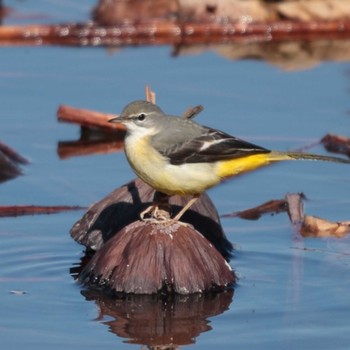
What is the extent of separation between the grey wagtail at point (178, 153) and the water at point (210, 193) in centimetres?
56

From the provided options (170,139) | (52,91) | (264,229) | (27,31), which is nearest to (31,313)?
(170,139)

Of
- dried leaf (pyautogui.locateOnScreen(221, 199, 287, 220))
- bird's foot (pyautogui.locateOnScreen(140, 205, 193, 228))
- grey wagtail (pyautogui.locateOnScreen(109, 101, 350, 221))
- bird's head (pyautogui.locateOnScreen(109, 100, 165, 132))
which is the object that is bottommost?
dried leaf (pyautogui.locateOnScreen(221, 199, 287, 220))

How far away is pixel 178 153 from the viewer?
669 centimetres

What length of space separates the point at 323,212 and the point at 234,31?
4.79 m

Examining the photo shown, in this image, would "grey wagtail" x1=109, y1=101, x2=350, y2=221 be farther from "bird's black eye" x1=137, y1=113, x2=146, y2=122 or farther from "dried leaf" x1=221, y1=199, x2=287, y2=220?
"dried leaf" x1=221, y1=199, x2=287, y2=220

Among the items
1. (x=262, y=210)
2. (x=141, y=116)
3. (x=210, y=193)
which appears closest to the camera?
(x=141, y=116)

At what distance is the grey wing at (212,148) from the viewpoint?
6719 millimetres

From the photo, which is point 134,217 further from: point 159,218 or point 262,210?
point 262,210

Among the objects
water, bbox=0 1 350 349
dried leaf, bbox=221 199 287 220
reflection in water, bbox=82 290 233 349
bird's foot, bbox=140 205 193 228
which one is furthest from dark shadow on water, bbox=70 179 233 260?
reflection in water, bbox=82 290 233 349

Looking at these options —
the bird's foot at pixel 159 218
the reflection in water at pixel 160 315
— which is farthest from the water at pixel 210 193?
the bird's foot at pixel 159 218

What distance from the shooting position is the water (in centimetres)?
607

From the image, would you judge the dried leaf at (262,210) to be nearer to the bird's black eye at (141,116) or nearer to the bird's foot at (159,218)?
the bird's foot at (159,218)

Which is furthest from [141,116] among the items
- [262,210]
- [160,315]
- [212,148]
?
[262,210]

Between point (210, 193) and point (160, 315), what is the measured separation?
219 cm
